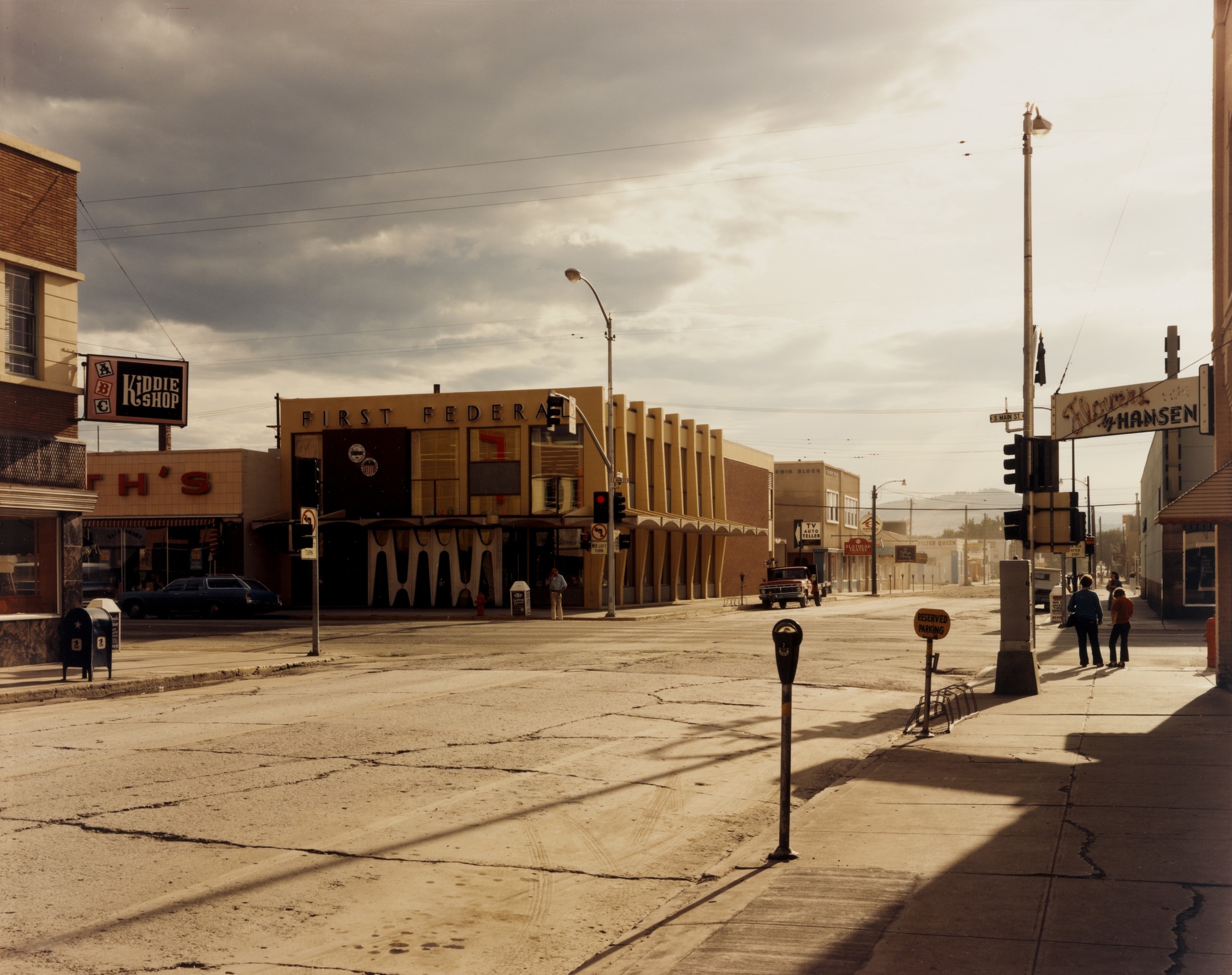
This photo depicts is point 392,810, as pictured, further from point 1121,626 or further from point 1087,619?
point 1121,626

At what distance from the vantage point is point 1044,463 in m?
17.2

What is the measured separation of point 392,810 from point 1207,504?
39.9ft

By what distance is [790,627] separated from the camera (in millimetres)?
7160

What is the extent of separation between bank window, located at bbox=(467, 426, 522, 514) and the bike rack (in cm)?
3120

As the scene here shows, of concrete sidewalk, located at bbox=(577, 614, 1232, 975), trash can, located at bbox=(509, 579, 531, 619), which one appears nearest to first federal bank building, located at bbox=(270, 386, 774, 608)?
trash can, located at bbox=(509, 579, 531, 619)

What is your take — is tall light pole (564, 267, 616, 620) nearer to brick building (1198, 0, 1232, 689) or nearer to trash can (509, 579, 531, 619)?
trash can (509, 579, 531, 619)

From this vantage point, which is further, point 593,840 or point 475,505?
point 475,505

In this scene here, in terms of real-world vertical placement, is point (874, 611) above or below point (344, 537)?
below

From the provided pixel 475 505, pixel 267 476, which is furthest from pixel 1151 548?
pixel 267 476

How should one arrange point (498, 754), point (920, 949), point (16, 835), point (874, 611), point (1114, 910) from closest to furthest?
point (920, 949) → point (1114, 910) → point (16, 835) → point (498, 754) → point (874, 611)

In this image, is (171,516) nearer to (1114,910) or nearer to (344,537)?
(344,537)

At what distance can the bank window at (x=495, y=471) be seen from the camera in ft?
152

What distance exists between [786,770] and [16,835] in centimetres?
523

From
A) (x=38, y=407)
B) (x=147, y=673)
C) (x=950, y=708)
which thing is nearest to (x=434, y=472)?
(x=38, y=407)
